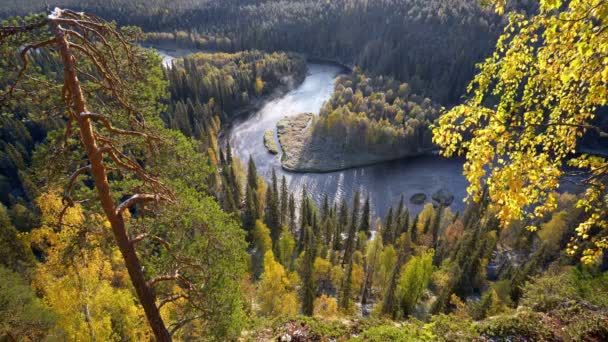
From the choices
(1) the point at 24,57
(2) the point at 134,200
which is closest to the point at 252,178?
(2) the point at 134,200

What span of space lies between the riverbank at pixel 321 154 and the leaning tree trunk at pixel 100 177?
73.4m

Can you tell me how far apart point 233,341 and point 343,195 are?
62157 millimetres

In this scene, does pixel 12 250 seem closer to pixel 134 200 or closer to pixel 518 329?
pixel 134 200

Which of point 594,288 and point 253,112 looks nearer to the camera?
point 594,288

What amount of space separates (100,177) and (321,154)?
8082 cm

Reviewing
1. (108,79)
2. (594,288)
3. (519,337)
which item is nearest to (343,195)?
(594,288)

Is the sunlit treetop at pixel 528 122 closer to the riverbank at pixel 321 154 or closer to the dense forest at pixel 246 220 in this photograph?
the dense forest at pixel 246 220

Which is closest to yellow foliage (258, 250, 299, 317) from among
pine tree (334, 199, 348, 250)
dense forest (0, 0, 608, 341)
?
dense forest (0, 0, 608, 341)

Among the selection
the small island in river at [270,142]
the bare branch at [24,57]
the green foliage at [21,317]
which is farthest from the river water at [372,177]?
the bare branch at [24,57]

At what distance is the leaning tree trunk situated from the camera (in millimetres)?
6512

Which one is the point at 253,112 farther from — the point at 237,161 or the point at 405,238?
the point at 405,238

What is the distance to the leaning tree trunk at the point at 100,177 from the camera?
6512 millimetres

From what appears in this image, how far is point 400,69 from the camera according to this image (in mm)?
131000

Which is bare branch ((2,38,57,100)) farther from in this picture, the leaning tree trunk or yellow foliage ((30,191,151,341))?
yellow foliage ((30,191,151,341))
